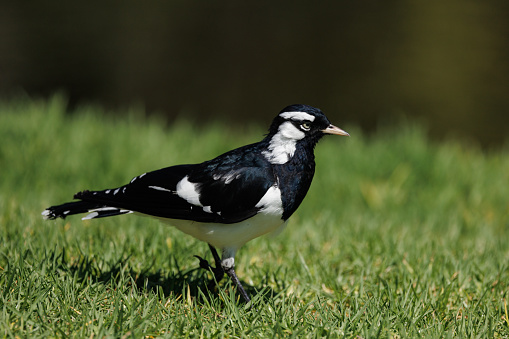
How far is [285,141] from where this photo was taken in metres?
3.41

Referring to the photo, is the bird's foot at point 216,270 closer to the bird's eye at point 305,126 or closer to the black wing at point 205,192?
the black wing at point 205,192

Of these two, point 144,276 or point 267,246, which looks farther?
point 267,246

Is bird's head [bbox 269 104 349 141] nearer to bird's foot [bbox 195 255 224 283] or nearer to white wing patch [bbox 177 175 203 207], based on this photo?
white wing patch [bbox 177 175 203 207]

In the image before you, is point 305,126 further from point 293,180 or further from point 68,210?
point 68,210

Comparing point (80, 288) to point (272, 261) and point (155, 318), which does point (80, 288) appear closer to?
point (155, 318)

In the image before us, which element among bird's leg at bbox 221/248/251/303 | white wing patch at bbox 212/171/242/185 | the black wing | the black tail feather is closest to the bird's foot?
bird's leg at bbox 221/248/251/303

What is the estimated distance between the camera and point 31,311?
2814mm

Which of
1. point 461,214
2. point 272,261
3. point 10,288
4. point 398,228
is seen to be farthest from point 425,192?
point 10,288

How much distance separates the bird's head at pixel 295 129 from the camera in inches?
134

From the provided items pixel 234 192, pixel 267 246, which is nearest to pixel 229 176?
pixel 234 192

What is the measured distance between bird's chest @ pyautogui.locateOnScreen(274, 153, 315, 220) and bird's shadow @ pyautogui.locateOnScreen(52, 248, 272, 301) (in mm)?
465

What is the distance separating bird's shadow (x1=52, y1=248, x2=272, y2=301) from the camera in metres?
3.39

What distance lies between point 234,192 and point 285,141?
0.40 m

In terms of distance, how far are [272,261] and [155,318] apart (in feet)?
4.35
